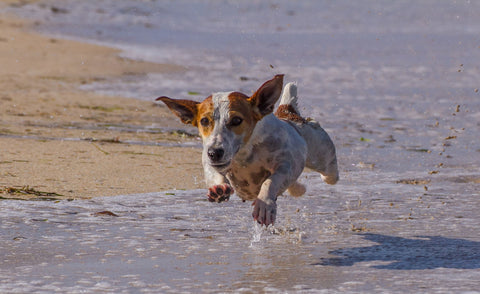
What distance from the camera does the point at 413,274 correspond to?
17.4 feet

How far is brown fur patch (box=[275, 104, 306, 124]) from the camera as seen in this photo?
704 cm

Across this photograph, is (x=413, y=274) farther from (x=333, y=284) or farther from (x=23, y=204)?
(x=23, y=204)

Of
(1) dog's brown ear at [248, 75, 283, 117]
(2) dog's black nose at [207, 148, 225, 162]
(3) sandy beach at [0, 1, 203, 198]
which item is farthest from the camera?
(3) sandy beach at [0, 1, 203, 198]

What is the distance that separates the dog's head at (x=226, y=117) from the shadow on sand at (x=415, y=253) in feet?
A: 3.23

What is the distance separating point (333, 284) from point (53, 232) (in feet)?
7.46

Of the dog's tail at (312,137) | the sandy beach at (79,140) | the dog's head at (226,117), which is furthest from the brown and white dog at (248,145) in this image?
the sandy beach at (79,140)

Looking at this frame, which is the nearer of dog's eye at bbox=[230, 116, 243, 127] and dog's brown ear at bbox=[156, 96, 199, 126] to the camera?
dog's eye at bbox=[230, 116, 243, 127]

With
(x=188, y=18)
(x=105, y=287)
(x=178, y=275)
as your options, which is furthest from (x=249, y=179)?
(x=188, y=18)

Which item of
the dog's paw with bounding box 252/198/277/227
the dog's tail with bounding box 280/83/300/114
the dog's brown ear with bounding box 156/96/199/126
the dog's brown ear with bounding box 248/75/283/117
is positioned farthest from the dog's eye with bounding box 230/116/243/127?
the dog's tail with bounding box 280/83/300/114

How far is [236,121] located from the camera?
573cm

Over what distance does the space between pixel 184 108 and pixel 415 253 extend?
192 cm

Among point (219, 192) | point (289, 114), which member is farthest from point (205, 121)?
point (289, 114)

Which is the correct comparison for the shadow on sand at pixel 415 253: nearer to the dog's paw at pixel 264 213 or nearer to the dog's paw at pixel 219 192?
the dog's paw at pixel 264 213

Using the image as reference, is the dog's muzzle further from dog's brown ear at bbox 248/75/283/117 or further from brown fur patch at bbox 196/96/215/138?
dog's brown ear at bbox 248/75/283/117
